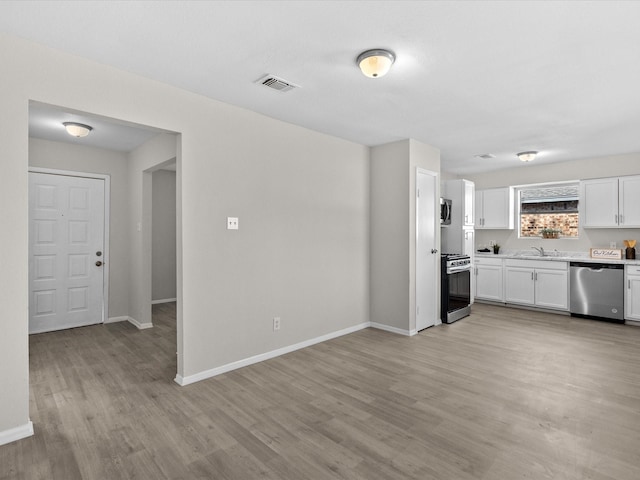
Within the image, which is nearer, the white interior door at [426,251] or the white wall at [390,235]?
the white wall at [390,235]

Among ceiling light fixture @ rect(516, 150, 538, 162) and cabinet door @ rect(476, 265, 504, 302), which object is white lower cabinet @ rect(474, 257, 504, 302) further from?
ceiling light fixture @ rect(516, 150, 538, 162)

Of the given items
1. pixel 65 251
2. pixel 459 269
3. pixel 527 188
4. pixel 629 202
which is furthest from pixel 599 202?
pixel 65 251

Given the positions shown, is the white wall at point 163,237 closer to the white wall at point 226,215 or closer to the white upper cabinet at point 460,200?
the white wall at point 226,215

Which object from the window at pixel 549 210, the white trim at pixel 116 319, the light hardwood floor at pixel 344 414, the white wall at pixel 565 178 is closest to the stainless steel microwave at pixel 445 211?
the white wall at pixel 565 178

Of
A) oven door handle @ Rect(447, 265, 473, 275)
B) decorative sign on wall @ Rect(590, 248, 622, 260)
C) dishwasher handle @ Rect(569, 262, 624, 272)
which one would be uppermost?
decorative sign on wall @ Rect(590, 248, 622, 260)

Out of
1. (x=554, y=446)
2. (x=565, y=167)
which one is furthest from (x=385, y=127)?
(x=565, y=167)

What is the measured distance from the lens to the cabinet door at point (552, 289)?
18.4 feet

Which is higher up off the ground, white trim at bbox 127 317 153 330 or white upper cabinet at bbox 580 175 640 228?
white upper cabinet at bbox 580 175 640 228

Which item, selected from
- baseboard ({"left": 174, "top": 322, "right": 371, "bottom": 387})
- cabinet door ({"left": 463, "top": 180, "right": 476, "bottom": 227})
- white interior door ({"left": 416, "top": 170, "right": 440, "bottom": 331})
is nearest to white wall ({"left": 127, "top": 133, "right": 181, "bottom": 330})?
baseboard ({"left": 174, "top": 322, "right": 371, "bottom": 387})

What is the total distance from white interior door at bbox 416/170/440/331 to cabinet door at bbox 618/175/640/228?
2948mm

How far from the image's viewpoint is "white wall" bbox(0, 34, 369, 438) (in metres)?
2.24

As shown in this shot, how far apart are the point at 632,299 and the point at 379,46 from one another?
5332 mm

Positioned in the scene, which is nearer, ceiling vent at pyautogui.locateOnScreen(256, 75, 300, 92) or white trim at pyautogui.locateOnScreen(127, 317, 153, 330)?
ceiling vent at pyautogui.locateOnScreen(256, 75, 300, 92)

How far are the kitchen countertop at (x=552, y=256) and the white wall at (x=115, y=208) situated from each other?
239 inches
